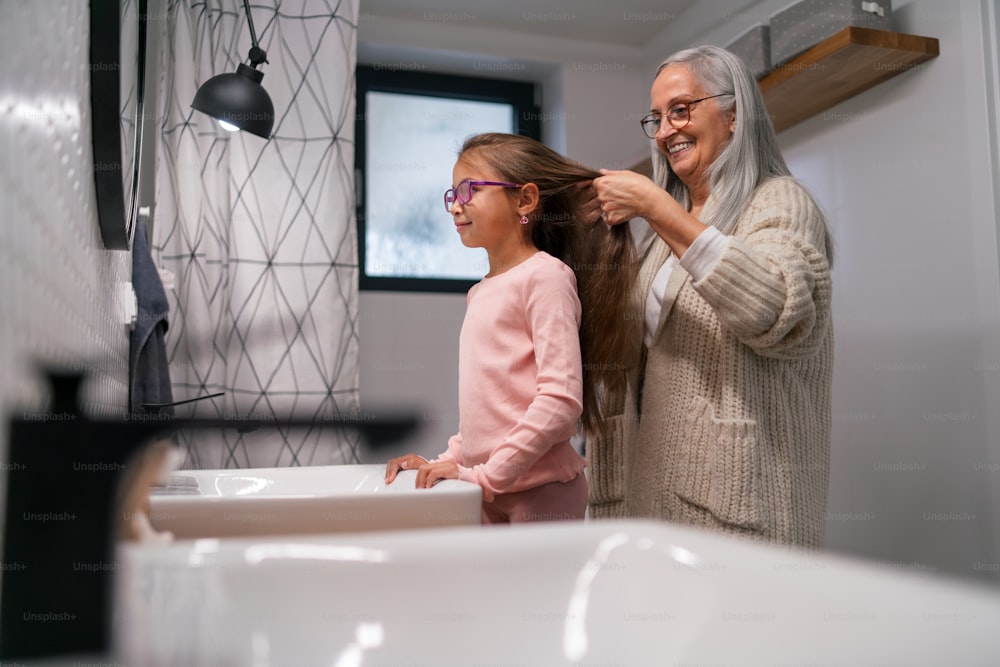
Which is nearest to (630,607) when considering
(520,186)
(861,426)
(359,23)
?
(520,186)

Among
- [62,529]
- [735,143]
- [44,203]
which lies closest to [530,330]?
[735,143]

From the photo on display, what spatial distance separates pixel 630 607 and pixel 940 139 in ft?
5.58

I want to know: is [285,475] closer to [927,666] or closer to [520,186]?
[520,186]

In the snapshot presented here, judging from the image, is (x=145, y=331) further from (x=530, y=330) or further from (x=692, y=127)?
(x=692, y=127)

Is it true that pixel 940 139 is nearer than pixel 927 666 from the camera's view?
No

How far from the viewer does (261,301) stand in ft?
6.92

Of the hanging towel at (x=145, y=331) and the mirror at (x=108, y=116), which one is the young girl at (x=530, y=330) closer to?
the mirror at (x=108, y=116)

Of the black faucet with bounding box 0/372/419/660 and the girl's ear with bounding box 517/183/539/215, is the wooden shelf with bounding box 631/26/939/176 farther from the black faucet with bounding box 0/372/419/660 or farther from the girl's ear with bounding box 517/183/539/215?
the black faucet with bounding box 0/372/419/660

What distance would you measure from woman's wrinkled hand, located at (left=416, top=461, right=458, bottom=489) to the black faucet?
0.56 m

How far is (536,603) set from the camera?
448mm

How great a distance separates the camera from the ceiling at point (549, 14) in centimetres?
262

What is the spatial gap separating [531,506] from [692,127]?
2.13 feet

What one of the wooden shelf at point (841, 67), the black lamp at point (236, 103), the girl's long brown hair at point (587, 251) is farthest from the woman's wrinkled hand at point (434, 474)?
the wooden shelf at point (841, 67)

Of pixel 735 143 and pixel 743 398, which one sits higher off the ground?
pixel 735 143
